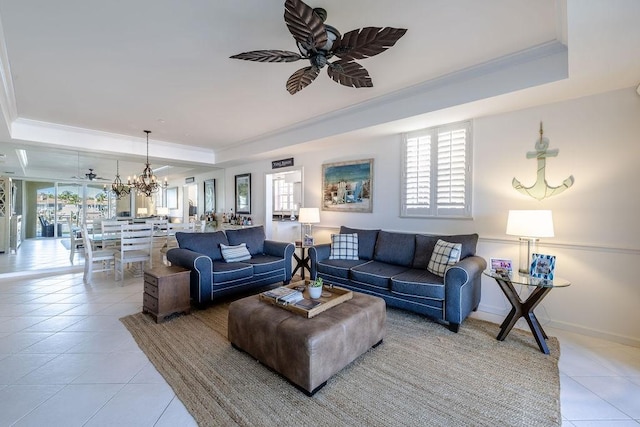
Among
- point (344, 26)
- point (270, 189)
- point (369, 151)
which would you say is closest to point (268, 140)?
point (270, 189)

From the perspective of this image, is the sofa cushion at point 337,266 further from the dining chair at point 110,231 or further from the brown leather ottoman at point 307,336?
the dining chair at point 110,231

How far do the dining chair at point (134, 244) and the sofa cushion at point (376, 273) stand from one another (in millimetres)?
3434

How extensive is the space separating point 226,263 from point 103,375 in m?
1.78

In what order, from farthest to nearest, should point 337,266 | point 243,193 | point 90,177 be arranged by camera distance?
point 243,193 < point 90,177 < point 337,266

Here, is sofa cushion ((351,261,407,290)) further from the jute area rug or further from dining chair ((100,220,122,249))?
dining chair ((100,220,122,249))

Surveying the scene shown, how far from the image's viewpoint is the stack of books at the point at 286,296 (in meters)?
2.27

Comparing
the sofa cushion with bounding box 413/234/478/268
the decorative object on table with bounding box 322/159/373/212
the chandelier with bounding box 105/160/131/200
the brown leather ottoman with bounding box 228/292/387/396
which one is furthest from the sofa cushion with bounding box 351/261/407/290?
the chandelier with bounding box 105/160/131/200

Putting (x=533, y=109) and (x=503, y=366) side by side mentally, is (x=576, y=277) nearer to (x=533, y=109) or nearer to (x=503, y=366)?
(x=503, y=366)

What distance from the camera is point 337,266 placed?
3.61 m

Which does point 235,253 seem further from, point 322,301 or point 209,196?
point 209,196

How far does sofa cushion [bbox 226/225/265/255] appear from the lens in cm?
424

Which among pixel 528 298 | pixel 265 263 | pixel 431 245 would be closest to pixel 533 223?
pixel 528 298

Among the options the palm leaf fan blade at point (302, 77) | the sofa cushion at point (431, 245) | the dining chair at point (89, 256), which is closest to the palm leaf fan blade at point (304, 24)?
the palm leaf fan blade at point (302, 77)

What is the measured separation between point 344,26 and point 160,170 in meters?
8.18
